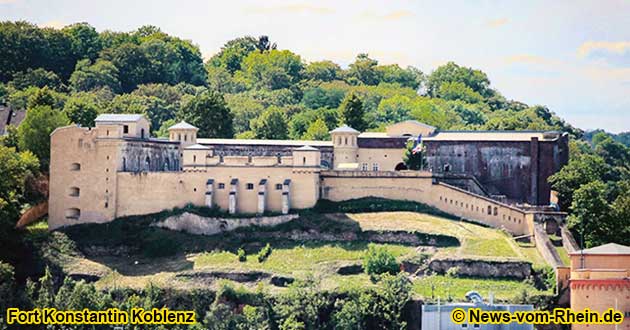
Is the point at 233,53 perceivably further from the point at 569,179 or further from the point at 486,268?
the point at 486,268

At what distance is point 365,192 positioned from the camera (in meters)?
94.7

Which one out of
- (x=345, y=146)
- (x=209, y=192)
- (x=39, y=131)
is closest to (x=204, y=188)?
(x=209, y=192)

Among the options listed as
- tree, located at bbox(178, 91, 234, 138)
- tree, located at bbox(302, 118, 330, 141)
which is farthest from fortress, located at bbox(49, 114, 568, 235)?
tree, located at bbox(302, 118, 330, 141)

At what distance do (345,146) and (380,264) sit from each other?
1663cm

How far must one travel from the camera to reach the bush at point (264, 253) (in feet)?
289

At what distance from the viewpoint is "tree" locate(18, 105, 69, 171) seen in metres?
97.9

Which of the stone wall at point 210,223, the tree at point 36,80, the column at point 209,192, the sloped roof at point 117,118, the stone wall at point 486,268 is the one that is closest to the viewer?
the stone wall at point 486,268

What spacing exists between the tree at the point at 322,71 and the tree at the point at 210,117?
58.8 m

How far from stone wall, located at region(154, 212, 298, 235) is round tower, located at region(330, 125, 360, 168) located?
9.36 m

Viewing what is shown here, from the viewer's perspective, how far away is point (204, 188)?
305 ft

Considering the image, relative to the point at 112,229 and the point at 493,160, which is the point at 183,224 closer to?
the point at 112,229

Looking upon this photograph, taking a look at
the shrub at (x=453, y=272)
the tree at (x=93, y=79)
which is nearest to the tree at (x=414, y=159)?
the shrub at (x=453, y=272)

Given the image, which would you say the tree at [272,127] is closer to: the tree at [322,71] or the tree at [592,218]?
the tree at [592,218]

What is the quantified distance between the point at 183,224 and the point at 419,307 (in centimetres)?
1735
